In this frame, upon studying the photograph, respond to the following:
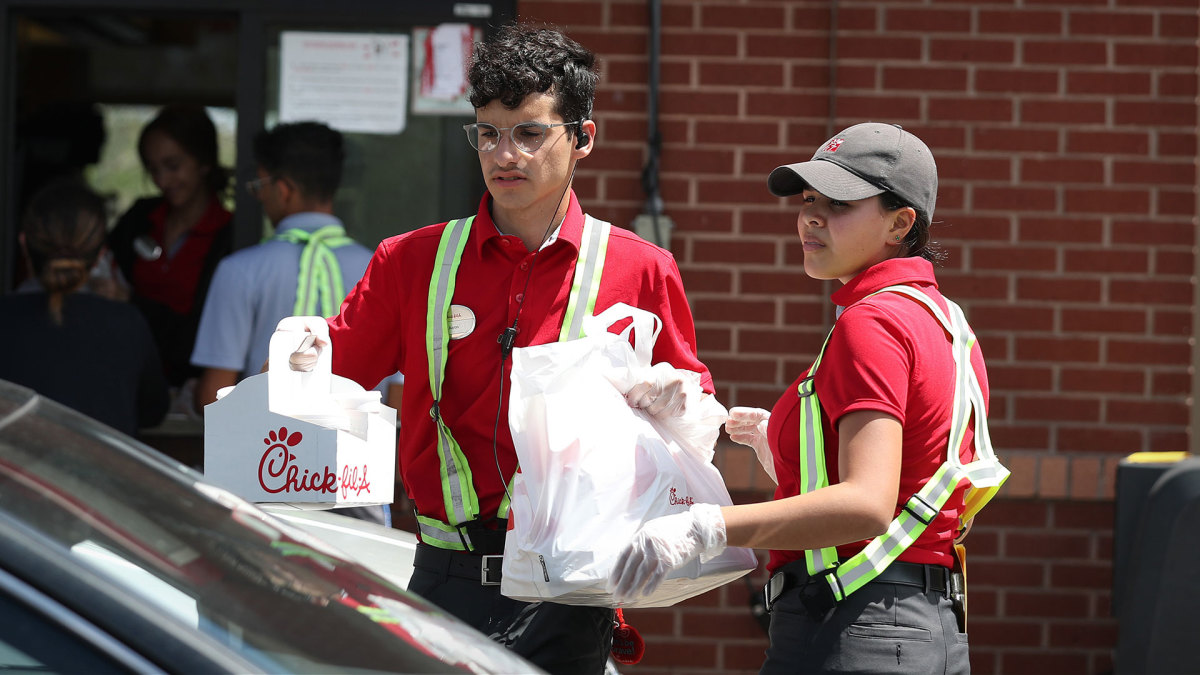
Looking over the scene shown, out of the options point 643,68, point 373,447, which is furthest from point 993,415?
point 373,447

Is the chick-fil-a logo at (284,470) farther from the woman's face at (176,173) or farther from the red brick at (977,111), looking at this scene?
the woman's face at (176,173)

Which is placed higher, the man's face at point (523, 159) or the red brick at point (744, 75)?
the red brick at point (744, 75)

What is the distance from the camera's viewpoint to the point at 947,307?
2.51m

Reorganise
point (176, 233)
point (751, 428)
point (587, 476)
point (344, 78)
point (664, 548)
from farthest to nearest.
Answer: point (176, 233) < point (344, 78) < point (751, 428) < point (587, 476) < point (664, 548)

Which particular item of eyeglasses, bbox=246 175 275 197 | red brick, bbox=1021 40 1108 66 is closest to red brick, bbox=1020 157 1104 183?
red brick, bbox=1021 40 1108 66

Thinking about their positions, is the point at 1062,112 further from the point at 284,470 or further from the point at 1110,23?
the point at 284,470

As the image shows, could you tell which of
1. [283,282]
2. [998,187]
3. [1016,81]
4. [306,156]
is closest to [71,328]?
[283,282]

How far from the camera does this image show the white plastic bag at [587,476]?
7.65 ft

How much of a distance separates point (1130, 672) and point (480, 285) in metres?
2.81

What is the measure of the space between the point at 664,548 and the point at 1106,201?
3.40m

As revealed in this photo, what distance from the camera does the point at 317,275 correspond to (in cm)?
457

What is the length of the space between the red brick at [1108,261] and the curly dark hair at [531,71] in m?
2.81

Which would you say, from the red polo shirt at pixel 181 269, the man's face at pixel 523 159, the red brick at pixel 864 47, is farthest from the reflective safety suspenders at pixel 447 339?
the red polo shirt at pixel 181 269

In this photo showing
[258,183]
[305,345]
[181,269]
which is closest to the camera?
[305,345]
